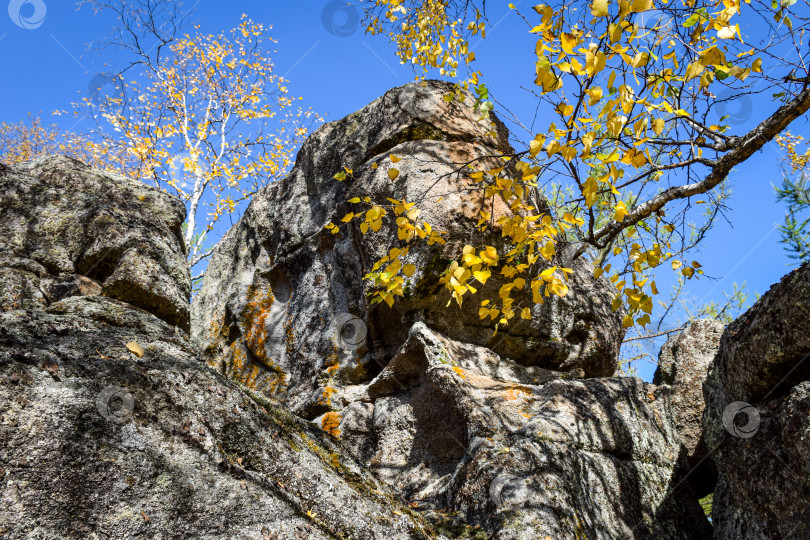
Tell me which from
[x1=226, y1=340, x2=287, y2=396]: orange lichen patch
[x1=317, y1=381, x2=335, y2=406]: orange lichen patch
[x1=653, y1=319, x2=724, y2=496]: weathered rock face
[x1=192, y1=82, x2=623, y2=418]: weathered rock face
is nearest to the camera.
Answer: [x1=653, y1=319, x2=724, y2=496]: weathered rock face

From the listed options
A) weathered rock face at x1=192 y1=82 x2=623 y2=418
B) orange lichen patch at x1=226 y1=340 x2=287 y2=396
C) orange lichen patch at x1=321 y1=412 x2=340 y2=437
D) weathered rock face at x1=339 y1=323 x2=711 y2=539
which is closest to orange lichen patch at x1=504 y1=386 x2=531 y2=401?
weathered rock face at x1=339 y1=323 x2=711 y2=539

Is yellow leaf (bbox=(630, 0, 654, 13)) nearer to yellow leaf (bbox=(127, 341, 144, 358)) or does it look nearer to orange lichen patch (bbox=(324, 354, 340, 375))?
yellow leaf (bbox=(127, 341, 144, 358))

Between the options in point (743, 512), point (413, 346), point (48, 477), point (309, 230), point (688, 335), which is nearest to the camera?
point (48, 477)

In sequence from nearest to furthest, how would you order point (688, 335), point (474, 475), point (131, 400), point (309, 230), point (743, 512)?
point (131, 400) → point (743, 512) → point (474, 475) → point (688, 335) → point (309, 230)

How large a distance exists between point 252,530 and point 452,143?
5170 millimetres

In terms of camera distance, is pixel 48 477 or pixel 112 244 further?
pixel 112 244

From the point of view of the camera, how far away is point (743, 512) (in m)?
3.57

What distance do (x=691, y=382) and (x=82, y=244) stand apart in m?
6.36

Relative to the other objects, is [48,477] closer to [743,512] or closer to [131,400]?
[131,400]

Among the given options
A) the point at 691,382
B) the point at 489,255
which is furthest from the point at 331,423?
the point at 691,382

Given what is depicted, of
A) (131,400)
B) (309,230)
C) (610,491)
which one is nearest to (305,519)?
(131,400)

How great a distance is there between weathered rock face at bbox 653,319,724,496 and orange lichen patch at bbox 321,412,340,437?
3.59 meters

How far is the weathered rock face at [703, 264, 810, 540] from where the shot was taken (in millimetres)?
3209

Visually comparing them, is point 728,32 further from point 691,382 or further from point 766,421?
point 691,382
